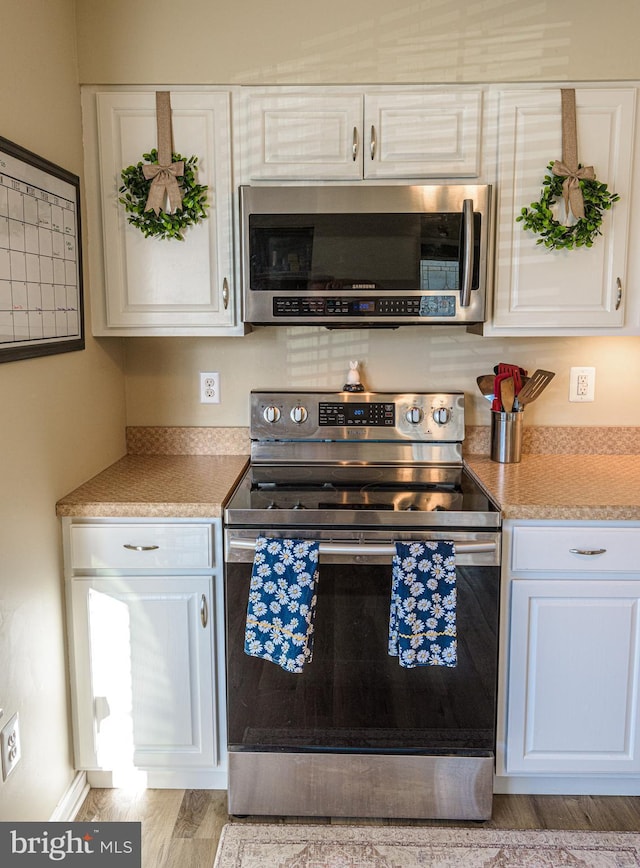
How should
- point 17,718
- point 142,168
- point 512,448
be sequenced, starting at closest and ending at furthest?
point 17,718 < point 142,168 < point 512,448

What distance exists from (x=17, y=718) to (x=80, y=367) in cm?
97

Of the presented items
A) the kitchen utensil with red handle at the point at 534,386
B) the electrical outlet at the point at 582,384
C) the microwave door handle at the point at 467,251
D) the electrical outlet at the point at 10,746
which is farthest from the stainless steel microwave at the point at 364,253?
the electrical outlet at the point at 10,746

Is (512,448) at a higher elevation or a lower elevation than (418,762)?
higher

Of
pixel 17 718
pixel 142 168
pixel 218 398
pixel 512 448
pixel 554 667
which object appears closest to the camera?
pixel 17 718

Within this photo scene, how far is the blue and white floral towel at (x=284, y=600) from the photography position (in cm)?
188

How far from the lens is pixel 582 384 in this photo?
255 centimetres

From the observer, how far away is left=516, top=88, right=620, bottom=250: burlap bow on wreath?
2.14 meters

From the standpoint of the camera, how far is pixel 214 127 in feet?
7.15

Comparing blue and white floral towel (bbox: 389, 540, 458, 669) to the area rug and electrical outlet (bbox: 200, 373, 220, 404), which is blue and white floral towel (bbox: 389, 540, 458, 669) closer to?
the area rug

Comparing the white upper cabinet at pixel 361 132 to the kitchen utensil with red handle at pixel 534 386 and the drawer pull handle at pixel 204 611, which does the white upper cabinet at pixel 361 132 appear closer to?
the kitchen utensil with red handle at pixel 534 386

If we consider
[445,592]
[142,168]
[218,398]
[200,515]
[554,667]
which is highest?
[142,168]

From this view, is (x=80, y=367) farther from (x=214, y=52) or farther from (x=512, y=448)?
(x=512, y=448)

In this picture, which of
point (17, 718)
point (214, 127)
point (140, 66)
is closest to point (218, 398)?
point (214, 127)

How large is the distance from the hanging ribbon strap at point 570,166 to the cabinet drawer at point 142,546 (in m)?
1.38
